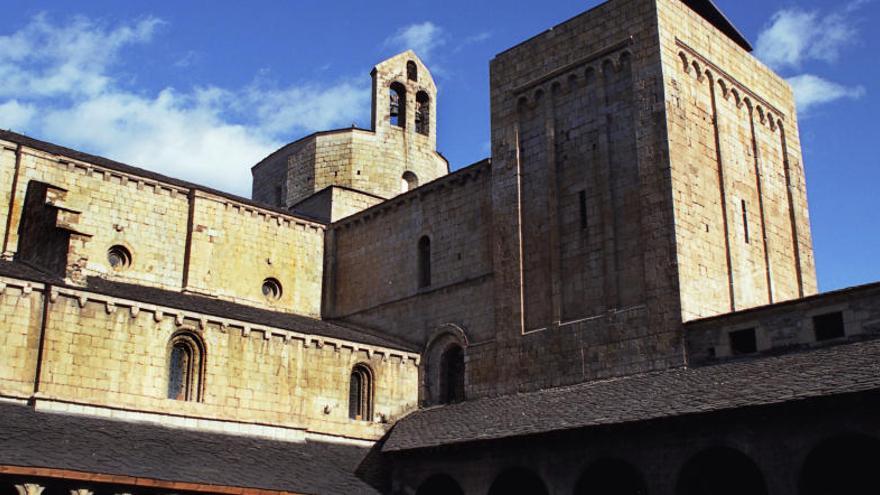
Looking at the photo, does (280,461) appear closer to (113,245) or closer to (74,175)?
(113,245)

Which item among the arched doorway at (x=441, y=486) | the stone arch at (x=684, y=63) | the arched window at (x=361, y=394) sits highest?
the stone arch at (x=684, y=63)

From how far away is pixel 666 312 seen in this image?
23891 mm

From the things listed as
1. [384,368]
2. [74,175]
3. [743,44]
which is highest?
[743,44]

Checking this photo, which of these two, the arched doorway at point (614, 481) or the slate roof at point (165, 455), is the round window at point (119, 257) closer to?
the slate roof at point (165, 455)

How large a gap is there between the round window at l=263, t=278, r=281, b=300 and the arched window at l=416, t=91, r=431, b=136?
432 inches

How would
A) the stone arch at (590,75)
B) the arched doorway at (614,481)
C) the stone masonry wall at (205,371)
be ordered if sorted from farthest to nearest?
1. the stone arch at (590,75)
2. the arched doorway at (614,481)
3. the stone masonry wall at (205,371)

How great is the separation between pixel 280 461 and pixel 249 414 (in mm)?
2579

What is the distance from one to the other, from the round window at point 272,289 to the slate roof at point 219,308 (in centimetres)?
130

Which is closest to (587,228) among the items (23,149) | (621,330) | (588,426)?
(621,330)

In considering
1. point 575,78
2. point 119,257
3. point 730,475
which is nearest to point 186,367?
point 119,257

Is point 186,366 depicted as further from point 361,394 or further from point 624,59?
point 624,59

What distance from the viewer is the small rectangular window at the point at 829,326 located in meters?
21.3

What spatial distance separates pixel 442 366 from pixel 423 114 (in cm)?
1498

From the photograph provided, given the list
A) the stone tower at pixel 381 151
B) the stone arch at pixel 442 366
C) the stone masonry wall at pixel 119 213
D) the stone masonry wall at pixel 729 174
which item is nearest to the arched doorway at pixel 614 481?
the stone masonry wall at pixel 729 174
